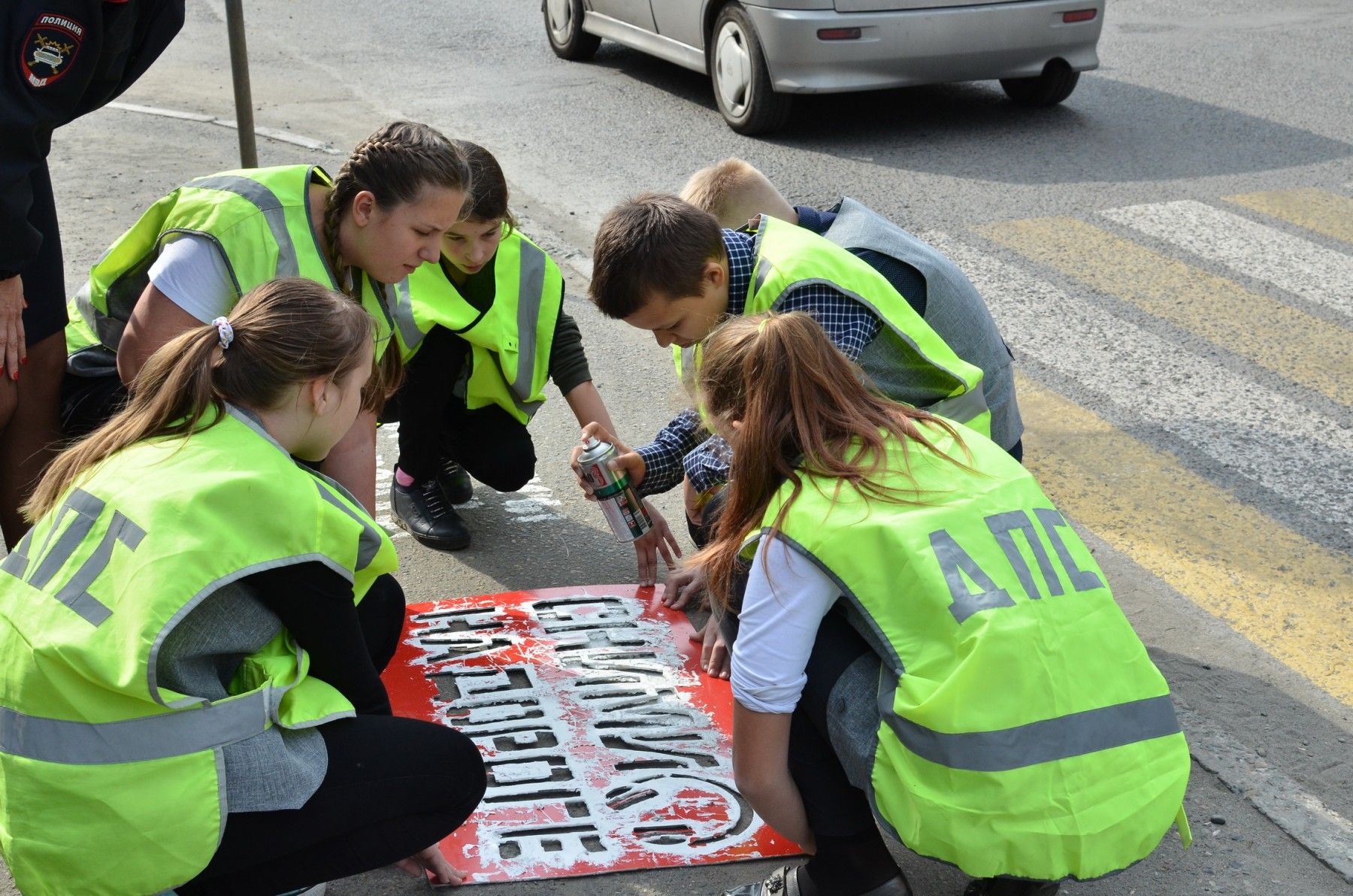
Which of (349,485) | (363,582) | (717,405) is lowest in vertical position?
(349,485)

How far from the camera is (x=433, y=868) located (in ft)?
8.55

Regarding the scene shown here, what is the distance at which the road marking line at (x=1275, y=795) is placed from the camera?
8.89 ft

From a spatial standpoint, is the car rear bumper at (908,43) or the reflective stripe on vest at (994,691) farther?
the car rear bumper at (908,43)

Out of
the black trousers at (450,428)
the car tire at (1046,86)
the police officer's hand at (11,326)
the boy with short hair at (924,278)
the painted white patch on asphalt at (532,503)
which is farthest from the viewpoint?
the car tire at (1046,86)

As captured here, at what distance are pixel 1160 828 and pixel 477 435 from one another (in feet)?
7.52

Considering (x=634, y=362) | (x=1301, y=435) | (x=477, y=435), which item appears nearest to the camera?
(x=477, y=435)

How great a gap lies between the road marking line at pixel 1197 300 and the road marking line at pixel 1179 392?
176 mm

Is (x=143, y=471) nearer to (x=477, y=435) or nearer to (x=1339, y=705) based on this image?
(x=477, y=435)

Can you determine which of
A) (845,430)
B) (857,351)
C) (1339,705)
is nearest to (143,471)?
(845,430)

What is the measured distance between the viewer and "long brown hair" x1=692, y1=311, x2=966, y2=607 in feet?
7.70

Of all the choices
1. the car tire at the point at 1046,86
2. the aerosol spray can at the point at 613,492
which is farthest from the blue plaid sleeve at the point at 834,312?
the car tire at the point at 1046,86

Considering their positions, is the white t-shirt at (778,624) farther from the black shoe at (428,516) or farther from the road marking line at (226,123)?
the road marking line at (226,123)

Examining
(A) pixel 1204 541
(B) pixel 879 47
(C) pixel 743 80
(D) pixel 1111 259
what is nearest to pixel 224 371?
(A) pixel 1204 541

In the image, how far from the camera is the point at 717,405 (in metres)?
2.48
